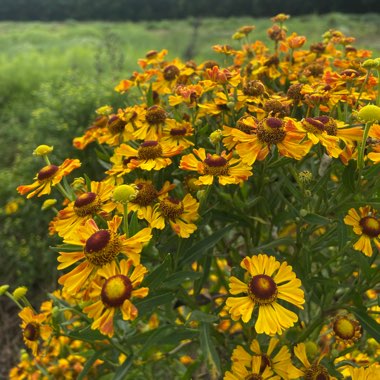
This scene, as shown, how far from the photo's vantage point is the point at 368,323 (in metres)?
0.88

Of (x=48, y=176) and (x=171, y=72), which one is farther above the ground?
(x=171, y=72)

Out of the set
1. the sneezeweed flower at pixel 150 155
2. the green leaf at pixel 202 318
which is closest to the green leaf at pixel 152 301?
the green leaf at pixel 202 318

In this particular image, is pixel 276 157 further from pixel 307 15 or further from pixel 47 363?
pixel 307 15

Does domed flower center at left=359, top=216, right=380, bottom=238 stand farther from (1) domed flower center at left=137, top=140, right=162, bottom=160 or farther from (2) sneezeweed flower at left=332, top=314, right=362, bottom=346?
(1) domed flower center at left=137, top=140, right=162, bottom=160

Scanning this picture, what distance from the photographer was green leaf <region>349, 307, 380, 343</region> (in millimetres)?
868

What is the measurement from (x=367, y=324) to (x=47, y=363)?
1172mm

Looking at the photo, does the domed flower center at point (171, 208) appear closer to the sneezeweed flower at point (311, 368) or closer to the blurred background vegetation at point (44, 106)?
the sneezeweed flower at point (311, 368)

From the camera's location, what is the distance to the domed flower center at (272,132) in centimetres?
78

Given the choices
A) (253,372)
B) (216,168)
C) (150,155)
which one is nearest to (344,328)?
(253,372)

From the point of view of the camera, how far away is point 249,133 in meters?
0.87

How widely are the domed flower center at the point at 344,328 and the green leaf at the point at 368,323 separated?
29 mm

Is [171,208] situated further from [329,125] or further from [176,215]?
[329,125]

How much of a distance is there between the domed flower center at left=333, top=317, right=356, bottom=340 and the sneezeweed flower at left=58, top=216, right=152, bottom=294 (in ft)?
1.69

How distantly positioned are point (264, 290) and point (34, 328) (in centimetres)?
64
